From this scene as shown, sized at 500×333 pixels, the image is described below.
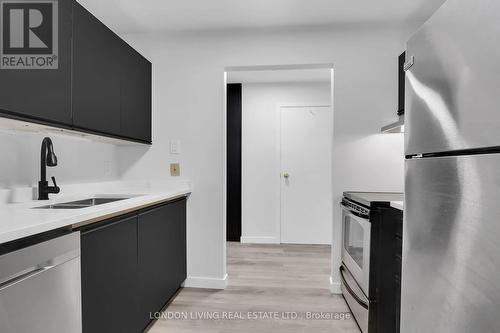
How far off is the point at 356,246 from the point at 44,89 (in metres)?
2.14

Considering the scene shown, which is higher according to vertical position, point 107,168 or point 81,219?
point 107,168

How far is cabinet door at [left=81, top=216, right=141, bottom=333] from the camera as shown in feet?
4.05

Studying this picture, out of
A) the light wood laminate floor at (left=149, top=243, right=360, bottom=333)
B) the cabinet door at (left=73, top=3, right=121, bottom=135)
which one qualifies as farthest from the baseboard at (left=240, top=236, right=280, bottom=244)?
the cabinet door at (left=73, top=3, right=121, bottom=135)

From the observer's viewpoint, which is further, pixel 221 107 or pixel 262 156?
pixel 262 156

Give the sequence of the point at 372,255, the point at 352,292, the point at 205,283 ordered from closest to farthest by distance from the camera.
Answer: the point at 372,255
the point at 352,292
the point at 205,283

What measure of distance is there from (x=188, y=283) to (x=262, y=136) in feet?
7.38

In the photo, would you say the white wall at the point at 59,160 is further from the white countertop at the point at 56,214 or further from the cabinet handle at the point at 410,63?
the cabinet handle at the point at 410,63

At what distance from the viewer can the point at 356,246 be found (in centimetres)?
204

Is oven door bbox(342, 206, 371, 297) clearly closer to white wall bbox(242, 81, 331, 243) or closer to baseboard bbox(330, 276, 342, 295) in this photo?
baseboard bbox(330, 276, 342, 295)

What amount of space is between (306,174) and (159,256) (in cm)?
254

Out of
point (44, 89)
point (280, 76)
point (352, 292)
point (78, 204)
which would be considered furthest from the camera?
point (280, 76)

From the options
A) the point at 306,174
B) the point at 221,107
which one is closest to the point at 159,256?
the point at 221,107

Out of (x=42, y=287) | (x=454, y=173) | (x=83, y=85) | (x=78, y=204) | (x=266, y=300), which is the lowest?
(x=266, y=300)

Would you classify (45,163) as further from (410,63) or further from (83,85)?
(410,63)
